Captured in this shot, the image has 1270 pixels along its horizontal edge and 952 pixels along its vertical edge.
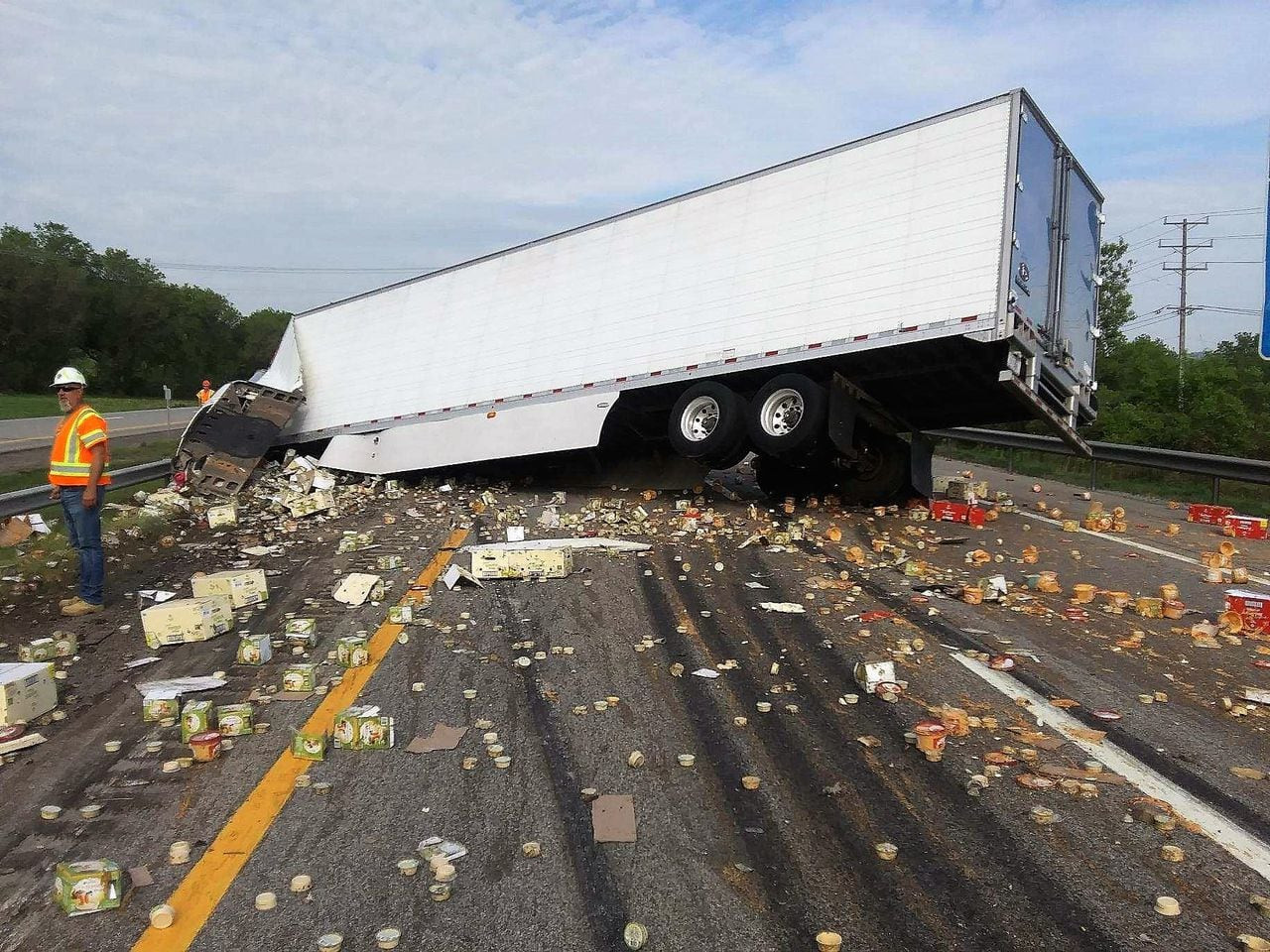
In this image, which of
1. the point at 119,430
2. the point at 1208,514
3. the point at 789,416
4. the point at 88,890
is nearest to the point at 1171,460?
the point at 1208,514

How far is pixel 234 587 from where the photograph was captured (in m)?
6.27

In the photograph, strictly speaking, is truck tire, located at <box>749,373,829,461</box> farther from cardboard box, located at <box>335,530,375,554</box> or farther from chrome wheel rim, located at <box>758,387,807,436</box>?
cardboard box, located at <box>335,530,375,554</box>

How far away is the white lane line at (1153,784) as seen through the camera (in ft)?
9.75

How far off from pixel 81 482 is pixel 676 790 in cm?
531

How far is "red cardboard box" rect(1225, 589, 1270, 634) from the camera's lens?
5637mm

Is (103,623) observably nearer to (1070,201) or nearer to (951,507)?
(951,507)

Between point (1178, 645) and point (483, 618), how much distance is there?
4338 millimetres

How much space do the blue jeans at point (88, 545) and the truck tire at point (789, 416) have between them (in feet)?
20.4

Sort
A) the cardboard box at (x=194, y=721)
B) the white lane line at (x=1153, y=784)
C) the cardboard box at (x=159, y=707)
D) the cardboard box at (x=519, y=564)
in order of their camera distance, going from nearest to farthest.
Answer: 1. the white lane line at (x=1153, y=784)
2. the cardboard box at (x=194, y=721)
3. the cardboard box at (x=159, y=707)
4. the cardboard box at (x=519, y=564)

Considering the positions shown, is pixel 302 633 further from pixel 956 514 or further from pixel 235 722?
pixel 956 514

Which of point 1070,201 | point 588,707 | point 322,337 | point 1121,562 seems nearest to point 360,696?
point 588,707

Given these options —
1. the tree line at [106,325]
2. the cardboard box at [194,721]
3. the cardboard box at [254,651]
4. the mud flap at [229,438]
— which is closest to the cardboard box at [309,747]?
the cardboard box at [194,721]

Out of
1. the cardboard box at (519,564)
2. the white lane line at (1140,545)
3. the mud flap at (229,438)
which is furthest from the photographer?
the mud flap at (229,438)

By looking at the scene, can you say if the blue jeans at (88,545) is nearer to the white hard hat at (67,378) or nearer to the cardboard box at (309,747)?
the white hard hat at (67,378)
